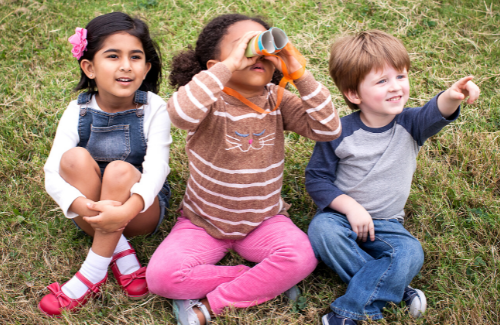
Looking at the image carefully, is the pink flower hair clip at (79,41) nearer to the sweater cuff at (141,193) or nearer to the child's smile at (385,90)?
the sweater cuff at (141,193)

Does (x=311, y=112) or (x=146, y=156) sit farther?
(x=146, y=156)

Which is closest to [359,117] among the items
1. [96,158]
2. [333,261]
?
[333,261]

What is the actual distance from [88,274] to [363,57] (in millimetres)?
1852

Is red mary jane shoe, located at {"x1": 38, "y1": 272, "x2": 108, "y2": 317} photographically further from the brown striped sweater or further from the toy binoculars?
the toy binoculars

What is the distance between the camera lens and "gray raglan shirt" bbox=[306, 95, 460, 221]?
2404mm

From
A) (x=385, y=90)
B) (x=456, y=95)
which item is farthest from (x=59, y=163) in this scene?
(x=456, y=95)

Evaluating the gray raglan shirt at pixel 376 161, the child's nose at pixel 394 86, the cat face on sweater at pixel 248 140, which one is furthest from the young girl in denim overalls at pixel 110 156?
the child's nose at pixel 394 86

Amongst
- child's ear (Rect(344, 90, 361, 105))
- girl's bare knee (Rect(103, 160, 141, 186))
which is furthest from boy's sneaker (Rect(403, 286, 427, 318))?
girl's bare knee (Rect(103, 160, 141, 186))

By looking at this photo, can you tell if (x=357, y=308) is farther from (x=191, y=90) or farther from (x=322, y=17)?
(x=322, y=17)

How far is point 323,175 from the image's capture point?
98.7 inches

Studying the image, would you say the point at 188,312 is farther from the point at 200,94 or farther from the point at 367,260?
the point at 200,94

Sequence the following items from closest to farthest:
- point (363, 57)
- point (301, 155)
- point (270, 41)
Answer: point (270, 41)
point (363, 57)
point (301, 155)

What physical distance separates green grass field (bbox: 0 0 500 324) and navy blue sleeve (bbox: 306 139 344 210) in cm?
37

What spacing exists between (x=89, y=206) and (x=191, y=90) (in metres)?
0.77
